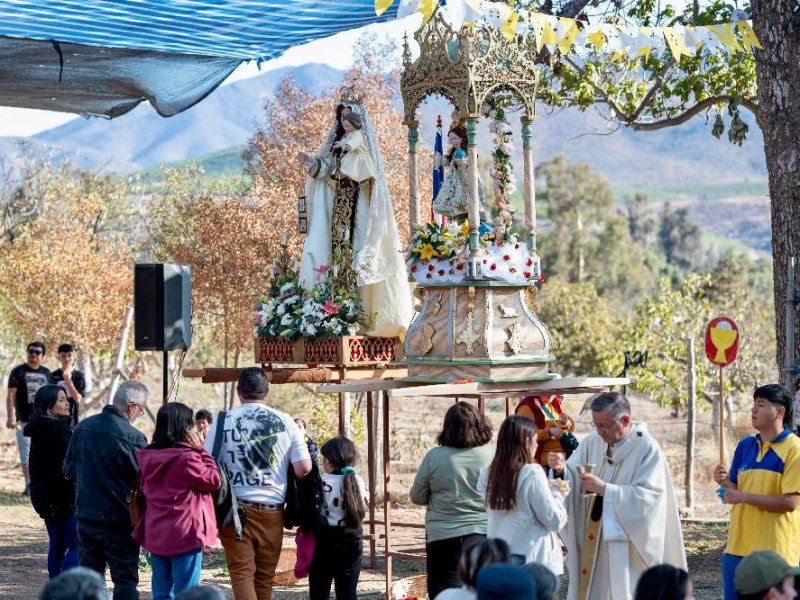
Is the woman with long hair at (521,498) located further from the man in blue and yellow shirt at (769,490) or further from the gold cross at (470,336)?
the gold cross at (470,336)

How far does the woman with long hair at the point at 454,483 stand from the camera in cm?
729

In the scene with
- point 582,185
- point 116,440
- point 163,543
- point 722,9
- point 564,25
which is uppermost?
point 582,185

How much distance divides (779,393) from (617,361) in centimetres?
1838

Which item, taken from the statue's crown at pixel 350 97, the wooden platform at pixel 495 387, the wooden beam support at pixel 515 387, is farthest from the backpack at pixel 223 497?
the statue's crown at pixel 350 97

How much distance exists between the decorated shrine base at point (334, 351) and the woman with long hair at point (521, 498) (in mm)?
4303

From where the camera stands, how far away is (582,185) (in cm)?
6881

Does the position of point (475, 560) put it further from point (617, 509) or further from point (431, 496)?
point (431, 496)

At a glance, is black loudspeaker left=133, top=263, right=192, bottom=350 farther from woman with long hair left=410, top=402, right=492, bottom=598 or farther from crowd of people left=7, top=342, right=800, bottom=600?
woman with long hair left=410, top=402, right=492, bottom=598

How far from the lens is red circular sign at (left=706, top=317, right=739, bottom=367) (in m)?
11.6

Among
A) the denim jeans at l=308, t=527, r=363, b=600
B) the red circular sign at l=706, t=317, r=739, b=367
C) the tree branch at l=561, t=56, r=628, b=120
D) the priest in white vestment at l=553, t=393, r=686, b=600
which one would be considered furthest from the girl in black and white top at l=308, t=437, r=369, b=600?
the tree branch at l=561, t=56, r=628, b=120

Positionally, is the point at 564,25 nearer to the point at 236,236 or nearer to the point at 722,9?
the point at 722,9

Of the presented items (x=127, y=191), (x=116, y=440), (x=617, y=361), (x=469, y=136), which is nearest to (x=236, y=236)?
(x=617, y=361)

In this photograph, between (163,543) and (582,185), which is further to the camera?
(582,185)

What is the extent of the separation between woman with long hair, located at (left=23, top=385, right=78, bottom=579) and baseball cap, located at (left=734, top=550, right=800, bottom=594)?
530 cm
